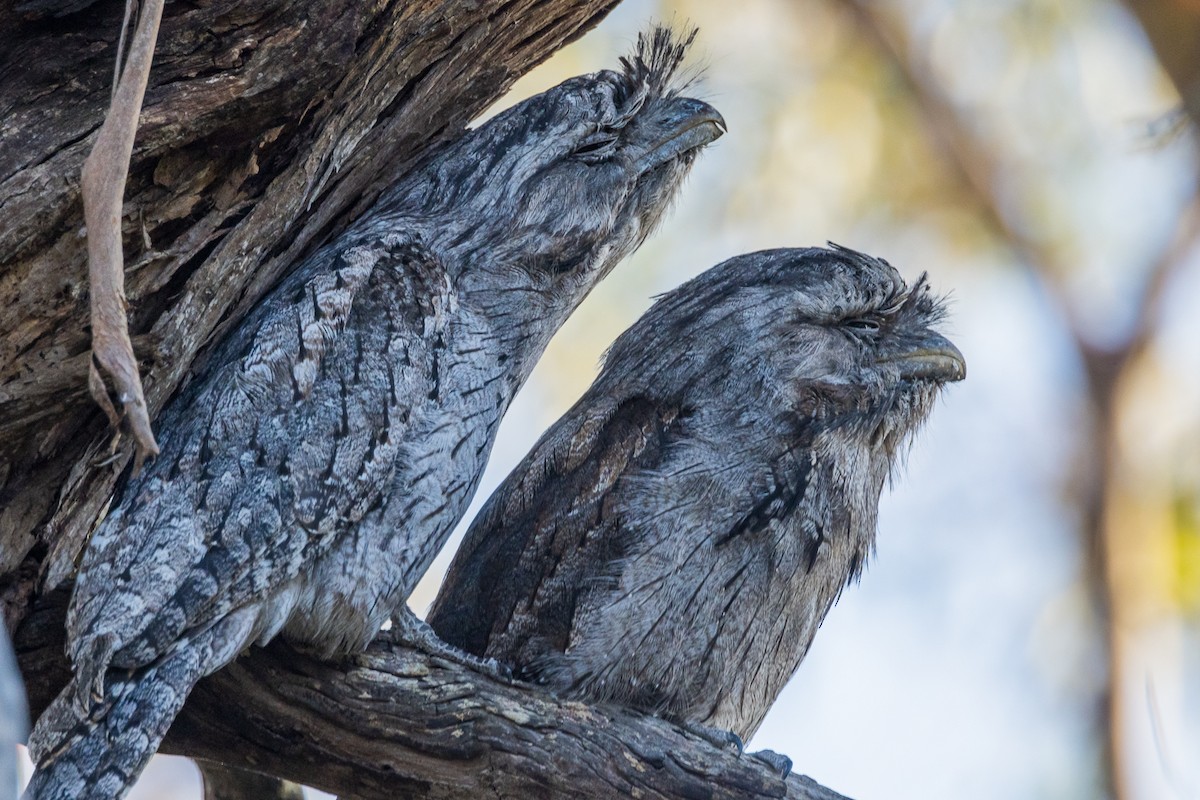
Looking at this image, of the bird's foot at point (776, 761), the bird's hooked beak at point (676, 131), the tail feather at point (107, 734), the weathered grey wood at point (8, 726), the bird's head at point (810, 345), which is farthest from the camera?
the bird's hooked beak at point (676, 131)

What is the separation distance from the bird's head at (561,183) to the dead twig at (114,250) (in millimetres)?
1064

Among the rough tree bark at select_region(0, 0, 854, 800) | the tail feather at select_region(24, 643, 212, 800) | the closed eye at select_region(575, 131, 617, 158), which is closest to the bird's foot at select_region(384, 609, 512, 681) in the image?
the rough tree bark at select_region(0, 0, 854, 800)

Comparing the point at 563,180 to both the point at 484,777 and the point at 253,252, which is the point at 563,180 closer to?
the point at 253,252

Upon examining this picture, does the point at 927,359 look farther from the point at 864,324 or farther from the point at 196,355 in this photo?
the point at 196,355

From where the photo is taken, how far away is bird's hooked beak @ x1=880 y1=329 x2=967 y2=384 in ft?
12.2

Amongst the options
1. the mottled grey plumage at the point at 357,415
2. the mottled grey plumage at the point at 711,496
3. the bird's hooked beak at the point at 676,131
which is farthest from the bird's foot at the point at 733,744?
the bird's hooked beak at the point at 676,131

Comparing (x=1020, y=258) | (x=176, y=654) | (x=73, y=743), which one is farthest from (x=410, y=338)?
(x=1020, y=258)

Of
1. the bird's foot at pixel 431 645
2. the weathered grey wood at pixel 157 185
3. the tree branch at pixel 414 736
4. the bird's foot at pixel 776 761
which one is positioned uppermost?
the weathered grey wood at pixel 157 185

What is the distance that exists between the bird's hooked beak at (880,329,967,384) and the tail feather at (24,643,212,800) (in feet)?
6.87

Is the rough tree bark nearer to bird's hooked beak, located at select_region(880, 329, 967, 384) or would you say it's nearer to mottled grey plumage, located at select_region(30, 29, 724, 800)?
mottled grey plumage, located at select_region(30, 29, 724, 800)

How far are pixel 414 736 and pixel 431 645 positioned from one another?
0.26 m

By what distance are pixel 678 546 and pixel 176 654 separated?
1279 millimetres

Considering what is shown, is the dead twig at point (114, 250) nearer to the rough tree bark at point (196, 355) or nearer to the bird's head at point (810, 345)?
the rough tree bark at point (196, 355)

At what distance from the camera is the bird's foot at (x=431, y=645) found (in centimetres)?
313
